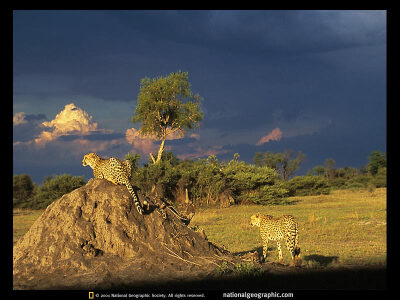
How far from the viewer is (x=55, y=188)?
1268 inches

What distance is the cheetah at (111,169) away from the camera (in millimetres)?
8266

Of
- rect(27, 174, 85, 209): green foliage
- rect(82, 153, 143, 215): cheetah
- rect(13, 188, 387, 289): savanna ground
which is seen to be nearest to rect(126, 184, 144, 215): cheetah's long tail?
rect(82, 153, 143, 215): cheetah

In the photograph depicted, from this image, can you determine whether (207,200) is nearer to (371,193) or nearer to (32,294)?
(371,193)

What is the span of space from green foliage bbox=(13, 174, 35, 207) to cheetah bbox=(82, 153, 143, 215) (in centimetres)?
2926

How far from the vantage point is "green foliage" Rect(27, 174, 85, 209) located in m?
31.7

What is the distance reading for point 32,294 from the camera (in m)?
6.06

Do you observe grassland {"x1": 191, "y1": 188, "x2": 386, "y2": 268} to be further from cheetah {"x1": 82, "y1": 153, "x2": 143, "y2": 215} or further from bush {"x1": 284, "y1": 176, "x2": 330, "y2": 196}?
bush {"x1": 284, "y1": 176, "x2": 330, "y2": 196}

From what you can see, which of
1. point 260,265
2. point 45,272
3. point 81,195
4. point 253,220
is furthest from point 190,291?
point 253,220

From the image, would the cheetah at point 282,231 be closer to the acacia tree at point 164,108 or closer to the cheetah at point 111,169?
the cheetah at point 111,169

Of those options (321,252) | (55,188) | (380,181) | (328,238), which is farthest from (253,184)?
(380,181)

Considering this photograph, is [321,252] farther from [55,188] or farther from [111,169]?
[55,188]

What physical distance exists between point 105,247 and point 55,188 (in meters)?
26.7

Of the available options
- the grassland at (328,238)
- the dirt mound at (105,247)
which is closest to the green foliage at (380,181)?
the grassland at (328,238)

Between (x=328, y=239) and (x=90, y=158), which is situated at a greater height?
(x=90, y=158)
